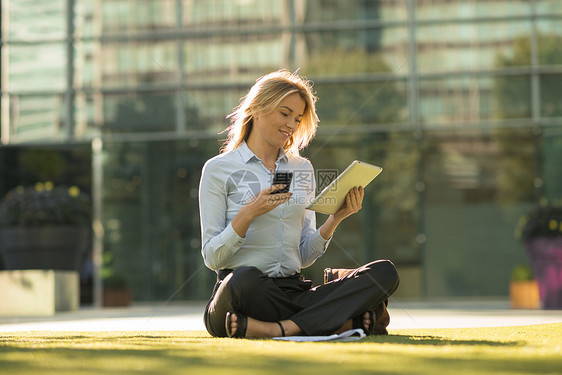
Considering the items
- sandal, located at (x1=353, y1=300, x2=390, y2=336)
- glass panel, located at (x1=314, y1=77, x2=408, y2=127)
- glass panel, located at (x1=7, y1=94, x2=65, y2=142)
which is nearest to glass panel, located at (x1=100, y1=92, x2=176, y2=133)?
glass panel, located at (x1=7, y1=94, x2=65, y2=142)

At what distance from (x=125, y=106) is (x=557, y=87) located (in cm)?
583

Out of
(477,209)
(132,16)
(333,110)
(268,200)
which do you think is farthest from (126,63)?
(268,200)

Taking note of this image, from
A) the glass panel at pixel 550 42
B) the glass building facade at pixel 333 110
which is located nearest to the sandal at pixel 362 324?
the glass building facade at pixel 333 110

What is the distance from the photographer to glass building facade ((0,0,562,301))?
38.8ft

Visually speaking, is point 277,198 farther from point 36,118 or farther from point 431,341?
point 36,118

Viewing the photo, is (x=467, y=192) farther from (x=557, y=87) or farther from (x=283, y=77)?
(x=283, y=77)

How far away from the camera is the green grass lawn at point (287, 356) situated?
2.63 meters

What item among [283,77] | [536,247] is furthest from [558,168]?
[283,77]

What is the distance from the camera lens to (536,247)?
9547 millimetres

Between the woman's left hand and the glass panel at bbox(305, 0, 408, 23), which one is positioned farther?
the glass panel at bbox(305, 0, 408, 23)

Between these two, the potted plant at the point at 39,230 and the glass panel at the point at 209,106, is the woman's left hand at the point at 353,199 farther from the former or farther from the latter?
the glass panel at the point at 209,106

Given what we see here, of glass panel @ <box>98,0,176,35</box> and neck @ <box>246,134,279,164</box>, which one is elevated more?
glass panel @ <box>98,0,176,35</box>

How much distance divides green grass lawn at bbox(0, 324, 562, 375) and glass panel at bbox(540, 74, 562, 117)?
8071mm

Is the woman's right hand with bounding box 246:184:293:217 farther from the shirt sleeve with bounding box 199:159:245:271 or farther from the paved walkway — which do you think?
the paved walkway
